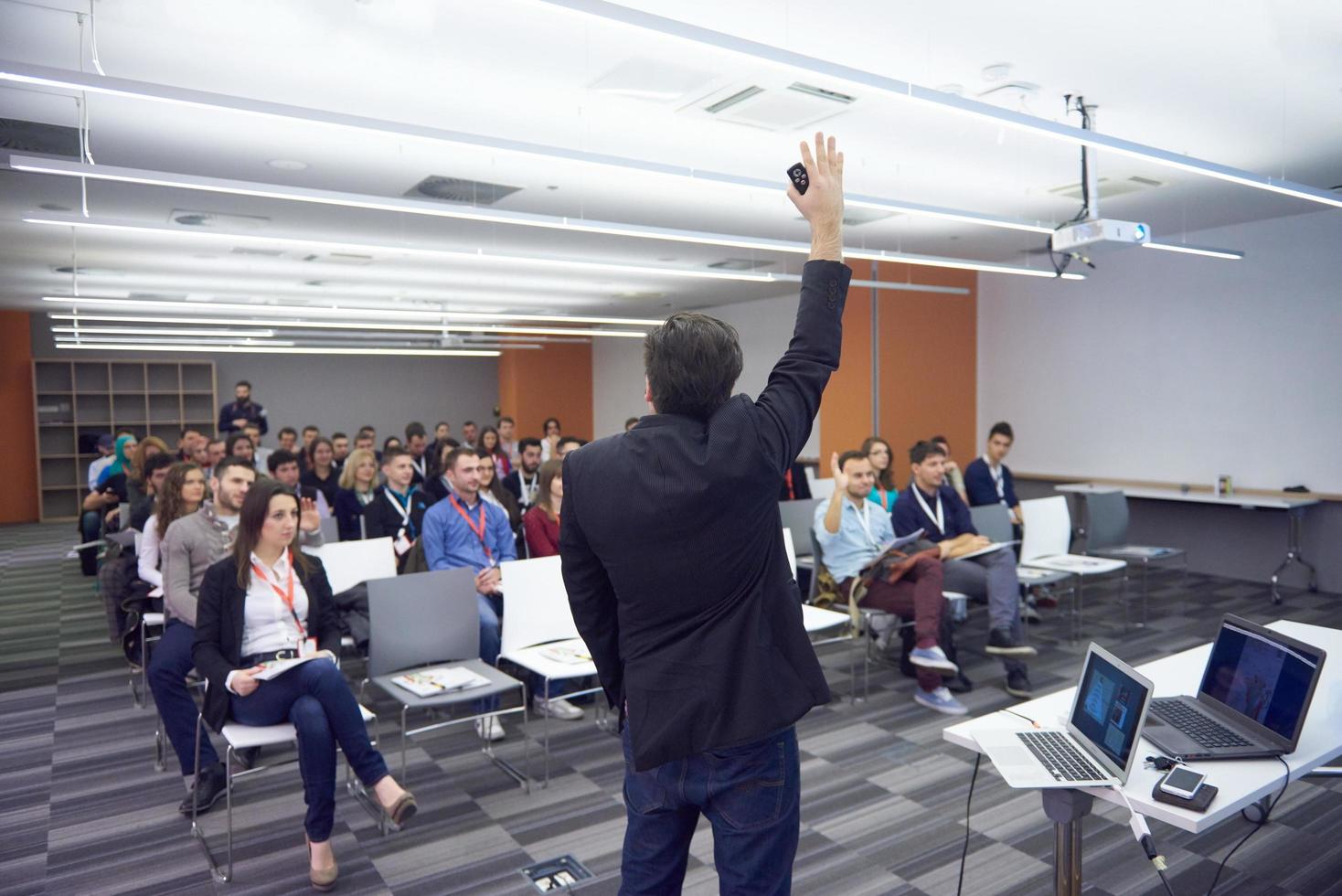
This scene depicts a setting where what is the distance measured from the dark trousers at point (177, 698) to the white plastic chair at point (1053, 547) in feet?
15.5

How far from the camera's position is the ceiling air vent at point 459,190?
5965 mm

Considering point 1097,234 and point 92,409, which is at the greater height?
point 1097,234

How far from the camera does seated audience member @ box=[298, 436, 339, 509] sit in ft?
23.3

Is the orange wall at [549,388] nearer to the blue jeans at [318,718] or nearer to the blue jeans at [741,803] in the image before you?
the blue jeans at [318,718]

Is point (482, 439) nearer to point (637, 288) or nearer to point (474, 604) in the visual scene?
point (637, 288)

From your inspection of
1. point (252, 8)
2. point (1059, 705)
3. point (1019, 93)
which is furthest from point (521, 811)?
point (1019, 93)

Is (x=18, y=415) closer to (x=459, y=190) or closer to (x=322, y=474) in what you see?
(x=322, y=474)

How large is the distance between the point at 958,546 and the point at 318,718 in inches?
140

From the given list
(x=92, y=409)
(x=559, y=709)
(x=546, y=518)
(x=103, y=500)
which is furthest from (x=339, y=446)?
(x=92, y=409)

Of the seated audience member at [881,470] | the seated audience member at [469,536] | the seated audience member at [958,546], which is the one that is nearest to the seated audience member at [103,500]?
the seated audience member at [469,536]

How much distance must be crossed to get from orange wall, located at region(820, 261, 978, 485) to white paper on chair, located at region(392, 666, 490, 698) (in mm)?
6334

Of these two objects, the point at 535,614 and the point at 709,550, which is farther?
the point at 535,614

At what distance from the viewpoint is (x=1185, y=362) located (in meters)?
8.01

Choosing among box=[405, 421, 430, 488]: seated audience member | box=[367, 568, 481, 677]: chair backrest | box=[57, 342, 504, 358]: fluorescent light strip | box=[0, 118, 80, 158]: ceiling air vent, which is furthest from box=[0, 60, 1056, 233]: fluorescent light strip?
box=[57, 342, 504, 358]: fluorescent light strip
